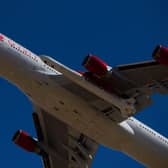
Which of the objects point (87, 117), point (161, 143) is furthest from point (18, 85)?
point (161, 143)

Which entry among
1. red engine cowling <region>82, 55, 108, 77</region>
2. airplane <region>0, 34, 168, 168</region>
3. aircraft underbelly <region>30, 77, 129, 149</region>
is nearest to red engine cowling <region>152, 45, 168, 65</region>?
airplane <region>0, 34, 168, 168</region>

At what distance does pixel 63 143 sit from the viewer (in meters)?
48.9

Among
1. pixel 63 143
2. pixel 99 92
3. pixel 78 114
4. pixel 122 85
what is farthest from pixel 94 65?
pixel 63 143

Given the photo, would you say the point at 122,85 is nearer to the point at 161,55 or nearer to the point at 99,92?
the point at 99,92

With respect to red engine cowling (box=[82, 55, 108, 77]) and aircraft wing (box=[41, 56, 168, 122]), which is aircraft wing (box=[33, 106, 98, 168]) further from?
red engine cowling (box=[82, 55, 108, 77])

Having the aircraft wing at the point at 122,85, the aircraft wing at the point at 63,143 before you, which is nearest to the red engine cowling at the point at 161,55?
the aircraft wing at the point at 122,85

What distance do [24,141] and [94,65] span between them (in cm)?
1038

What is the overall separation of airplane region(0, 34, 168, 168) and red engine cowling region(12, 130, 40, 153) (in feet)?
8.26

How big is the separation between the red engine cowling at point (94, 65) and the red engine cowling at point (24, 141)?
9762 mm

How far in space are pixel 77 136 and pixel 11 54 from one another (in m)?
10.6

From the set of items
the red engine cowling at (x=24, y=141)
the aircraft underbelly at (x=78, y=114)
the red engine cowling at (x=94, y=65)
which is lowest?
the red engine cowling at (x=24, y=141)

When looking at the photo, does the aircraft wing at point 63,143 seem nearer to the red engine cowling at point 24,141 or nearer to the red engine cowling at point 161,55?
the red engine cowling at point 24,141

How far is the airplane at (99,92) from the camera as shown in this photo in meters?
40.4

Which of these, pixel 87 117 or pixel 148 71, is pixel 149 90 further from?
pixel 87 117
